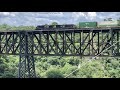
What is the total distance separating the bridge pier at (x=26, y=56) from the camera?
13.1 meters

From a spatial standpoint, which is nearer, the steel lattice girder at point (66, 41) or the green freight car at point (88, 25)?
the green freight car at point (88, 25)

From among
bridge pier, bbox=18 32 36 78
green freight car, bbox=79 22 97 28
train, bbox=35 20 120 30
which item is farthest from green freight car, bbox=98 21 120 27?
bridge pier, bbox=18 32 36 78

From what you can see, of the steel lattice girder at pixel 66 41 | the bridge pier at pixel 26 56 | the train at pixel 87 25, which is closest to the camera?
the train at pixel 87 25

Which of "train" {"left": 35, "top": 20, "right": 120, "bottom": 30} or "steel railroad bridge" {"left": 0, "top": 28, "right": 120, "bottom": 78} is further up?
"train" {"left": 35, "top": 20, "right": 120, "bottom": 30}

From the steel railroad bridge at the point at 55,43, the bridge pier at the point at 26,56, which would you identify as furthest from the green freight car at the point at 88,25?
the bridge pier at the point at 26,56

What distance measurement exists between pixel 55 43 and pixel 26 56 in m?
1.28

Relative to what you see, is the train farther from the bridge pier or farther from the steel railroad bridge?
the bridge pier

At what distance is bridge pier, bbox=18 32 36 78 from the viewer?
13125mm

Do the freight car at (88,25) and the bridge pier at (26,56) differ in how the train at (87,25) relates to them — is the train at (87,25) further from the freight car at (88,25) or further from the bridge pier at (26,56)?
the bridge pier at (26,56)
